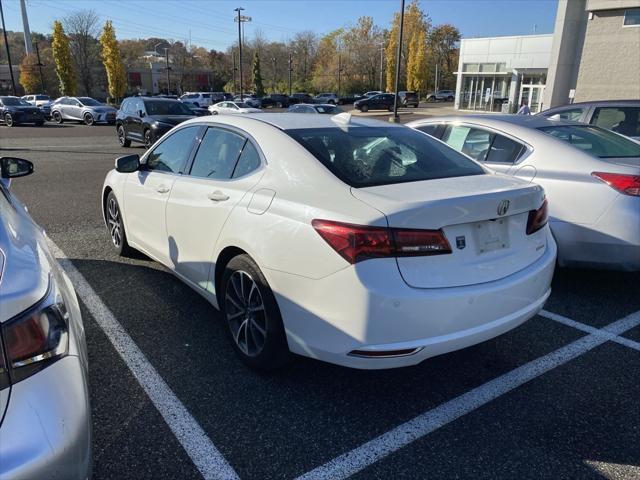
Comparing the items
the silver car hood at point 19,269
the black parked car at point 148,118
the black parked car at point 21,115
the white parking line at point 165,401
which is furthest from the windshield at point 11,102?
the silver car hood at point 19,269

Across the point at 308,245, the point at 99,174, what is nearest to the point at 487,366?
the point at 308,245

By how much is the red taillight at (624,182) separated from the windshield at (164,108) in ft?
50.8

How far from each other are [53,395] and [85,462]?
0.28 meters

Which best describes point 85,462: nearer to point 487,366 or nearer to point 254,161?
point 254,161

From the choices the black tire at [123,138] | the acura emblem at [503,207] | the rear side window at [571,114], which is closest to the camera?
the acura emblem at [503,207]

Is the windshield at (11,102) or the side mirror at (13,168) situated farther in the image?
the windshield at (11,102)

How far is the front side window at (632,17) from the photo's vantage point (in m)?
21.6

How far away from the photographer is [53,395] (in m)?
1.54

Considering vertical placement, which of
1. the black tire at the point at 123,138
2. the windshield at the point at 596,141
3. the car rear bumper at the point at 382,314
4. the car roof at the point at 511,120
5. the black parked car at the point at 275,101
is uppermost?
the car roof at the point at 511,120

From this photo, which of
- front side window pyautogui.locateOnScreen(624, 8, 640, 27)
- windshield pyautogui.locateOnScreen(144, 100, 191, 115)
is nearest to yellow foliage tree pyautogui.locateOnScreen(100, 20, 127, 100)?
windshield pyautogui.locateOnScreen(144, 100, 191, 115)

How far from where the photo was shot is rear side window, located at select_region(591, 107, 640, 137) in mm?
7930

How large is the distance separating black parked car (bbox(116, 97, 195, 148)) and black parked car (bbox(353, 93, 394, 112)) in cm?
3466

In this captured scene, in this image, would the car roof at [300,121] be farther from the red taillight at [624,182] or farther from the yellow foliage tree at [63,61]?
the yellow foliage tree at [63,61]

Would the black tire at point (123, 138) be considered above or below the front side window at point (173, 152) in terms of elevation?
below
